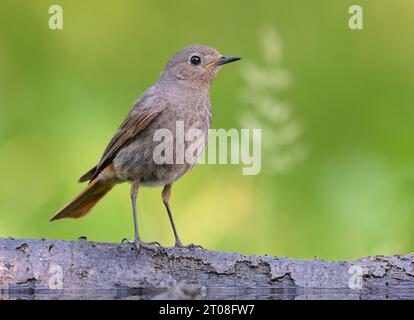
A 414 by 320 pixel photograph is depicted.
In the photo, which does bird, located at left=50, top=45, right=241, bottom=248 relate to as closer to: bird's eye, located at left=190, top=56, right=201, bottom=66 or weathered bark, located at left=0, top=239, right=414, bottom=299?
bird's eye, located at left=190, top=56, right=201, bottom=66

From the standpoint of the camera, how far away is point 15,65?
8.65 meters

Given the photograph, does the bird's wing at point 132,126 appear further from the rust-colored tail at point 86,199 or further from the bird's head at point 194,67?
the bird's head at point 194,67

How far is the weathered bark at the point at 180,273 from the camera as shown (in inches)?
198

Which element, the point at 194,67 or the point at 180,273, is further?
the point at 194,67

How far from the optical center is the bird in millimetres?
6457

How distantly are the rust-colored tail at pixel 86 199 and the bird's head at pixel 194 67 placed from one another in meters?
0.90

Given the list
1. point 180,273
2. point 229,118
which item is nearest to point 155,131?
point 180,273

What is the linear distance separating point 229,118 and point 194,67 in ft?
4.71

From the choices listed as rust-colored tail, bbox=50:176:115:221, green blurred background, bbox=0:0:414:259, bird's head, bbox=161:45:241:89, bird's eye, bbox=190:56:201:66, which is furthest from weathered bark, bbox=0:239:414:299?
bird's eye, bbox=190:56:201:66

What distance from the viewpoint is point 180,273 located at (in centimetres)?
532

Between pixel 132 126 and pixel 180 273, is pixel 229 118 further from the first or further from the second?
pixel 180 273

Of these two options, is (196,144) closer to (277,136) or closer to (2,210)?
(277,136)

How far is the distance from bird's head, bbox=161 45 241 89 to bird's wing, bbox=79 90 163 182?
1.10 feet
